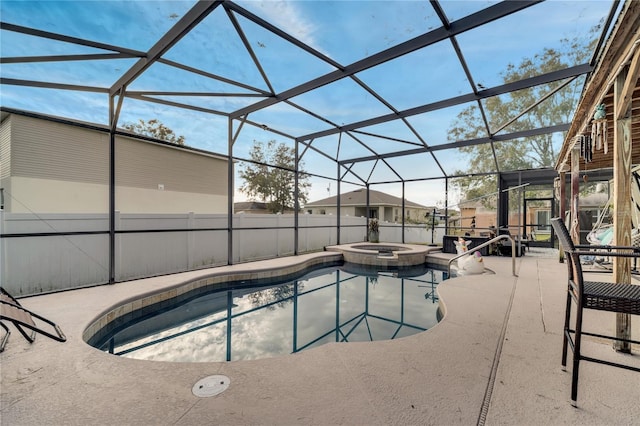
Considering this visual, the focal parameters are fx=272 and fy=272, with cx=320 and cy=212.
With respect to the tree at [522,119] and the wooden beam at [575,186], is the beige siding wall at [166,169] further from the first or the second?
the wooden beam at [575,186]

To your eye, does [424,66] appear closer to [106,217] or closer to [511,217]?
[106,217]

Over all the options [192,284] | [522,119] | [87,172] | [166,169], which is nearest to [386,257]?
[192,284]

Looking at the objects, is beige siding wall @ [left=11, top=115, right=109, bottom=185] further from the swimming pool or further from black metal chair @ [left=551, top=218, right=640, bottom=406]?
black metal chair @ [left=551, top=218, right=640, bottom=406]

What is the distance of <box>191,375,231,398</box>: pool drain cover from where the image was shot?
1903mm

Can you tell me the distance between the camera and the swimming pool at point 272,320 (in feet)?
11.4

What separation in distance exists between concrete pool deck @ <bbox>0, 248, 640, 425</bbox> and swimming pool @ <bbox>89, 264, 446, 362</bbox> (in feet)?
3.14

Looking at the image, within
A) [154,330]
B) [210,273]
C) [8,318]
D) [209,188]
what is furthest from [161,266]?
[209,188]

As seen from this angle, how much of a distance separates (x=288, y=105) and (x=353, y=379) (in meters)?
5.86

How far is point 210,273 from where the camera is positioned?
6129 millimetres

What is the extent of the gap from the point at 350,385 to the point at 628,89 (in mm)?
3050

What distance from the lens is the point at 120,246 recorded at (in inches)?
213

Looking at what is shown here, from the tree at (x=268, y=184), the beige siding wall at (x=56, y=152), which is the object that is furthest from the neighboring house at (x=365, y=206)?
the beige siding wall at (x=56, y=152)

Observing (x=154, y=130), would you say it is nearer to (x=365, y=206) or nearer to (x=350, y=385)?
(x=365, y=206)

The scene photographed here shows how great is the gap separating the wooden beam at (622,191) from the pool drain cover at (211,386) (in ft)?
10.4
